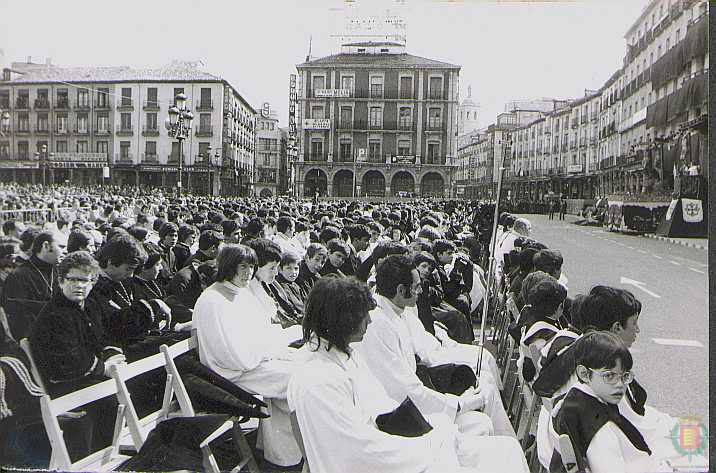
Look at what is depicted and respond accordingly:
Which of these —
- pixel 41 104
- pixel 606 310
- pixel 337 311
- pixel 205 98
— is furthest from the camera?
pixel 205 98

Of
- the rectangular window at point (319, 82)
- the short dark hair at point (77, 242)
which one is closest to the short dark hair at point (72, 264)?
the short dark hair at point (77, 242)

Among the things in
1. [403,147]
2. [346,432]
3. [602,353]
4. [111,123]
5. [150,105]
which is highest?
[150,105]

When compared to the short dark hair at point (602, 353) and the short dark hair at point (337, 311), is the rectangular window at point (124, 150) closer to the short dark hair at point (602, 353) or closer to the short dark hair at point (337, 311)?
the short dark hair at point (337, 311)

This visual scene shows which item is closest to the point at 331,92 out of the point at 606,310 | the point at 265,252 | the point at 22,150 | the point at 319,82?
the point at 319,82

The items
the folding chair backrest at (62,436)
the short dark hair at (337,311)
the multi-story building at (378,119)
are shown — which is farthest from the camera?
the multi-story building at (378,119)

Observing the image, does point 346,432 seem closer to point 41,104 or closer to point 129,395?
point 129,395

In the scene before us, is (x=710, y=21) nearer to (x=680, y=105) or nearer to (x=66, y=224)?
(x=680, y=105)

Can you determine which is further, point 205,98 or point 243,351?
point 205,98

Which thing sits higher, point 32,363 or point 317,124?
point 317,124
